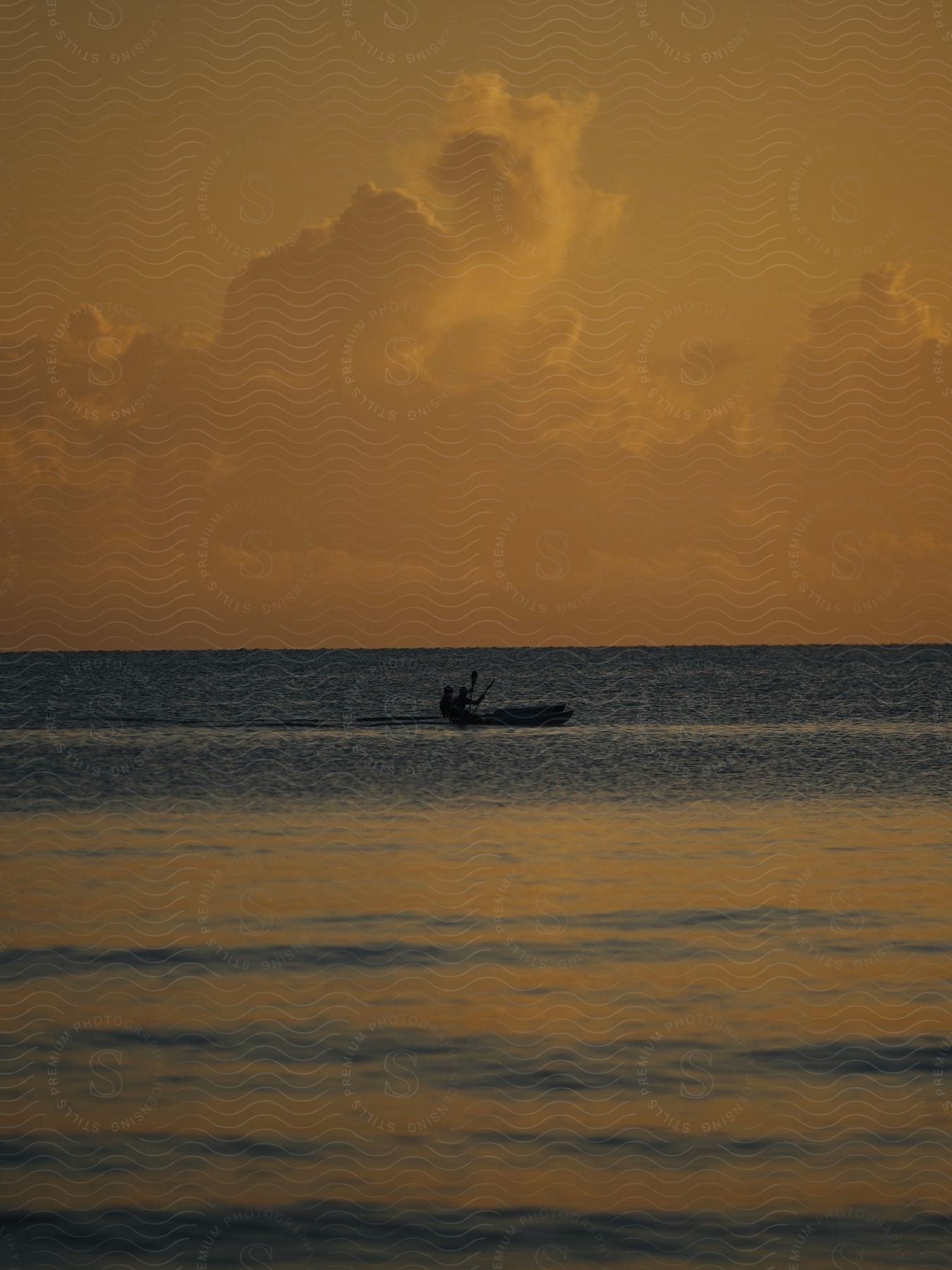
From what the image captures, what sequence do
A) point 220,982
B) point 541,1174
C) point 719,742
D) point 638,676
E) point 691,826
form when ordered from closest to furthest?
point 541,1174 → point 220,982 → point 691,826 → point 719,742 → point 638,676

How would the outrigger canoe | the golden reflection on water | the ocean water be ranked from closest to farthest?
the ocean water → the golden reflection on water → the outrigger canoe

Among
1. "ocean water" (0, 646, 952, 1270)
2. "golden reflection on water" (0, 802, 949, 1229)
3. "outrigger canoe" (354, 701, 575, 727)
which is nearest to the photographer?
"ocean water" (0, 646, 952, 1270)

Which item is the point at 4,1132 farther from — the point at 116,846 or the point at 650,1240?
the point at 116,846

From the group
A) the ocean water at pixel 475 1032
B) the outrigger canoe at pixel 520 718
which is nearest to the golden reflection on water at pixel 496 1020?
the ocean water at pixel 475 1032

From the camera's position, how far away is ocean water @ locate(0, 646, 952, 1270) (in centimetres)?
1106

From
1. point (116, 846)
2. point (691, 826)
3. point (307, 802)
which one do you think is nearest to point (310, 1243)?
point (116, 846)

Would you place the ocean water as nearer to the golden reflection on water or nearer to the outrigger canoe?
the golden reflection on water

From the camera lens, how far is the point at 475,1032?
15367mm

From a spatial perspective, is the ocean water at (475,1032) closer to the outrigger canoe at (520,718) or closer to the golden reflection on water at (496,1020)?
the golden reflection on water at (496,1020)

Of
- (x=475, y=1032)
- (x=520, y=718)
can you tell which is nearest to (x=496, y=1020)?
(x=475, y=1032)

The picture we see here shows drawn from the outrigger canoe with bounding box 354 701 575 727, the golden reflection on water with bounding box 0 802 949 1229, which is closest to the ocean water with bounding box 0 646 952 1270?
the golden reflection on water with bounding box 0 802 949 1229

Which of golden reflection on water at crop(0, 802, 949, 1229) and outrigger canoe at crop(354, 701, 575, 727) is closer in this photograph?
golden reflection on water at crop(0, 802, 949, 1229)

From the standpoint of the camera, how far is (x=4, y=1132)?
41.2 ft

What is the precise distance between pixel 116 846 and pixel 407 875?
6.96 metres
